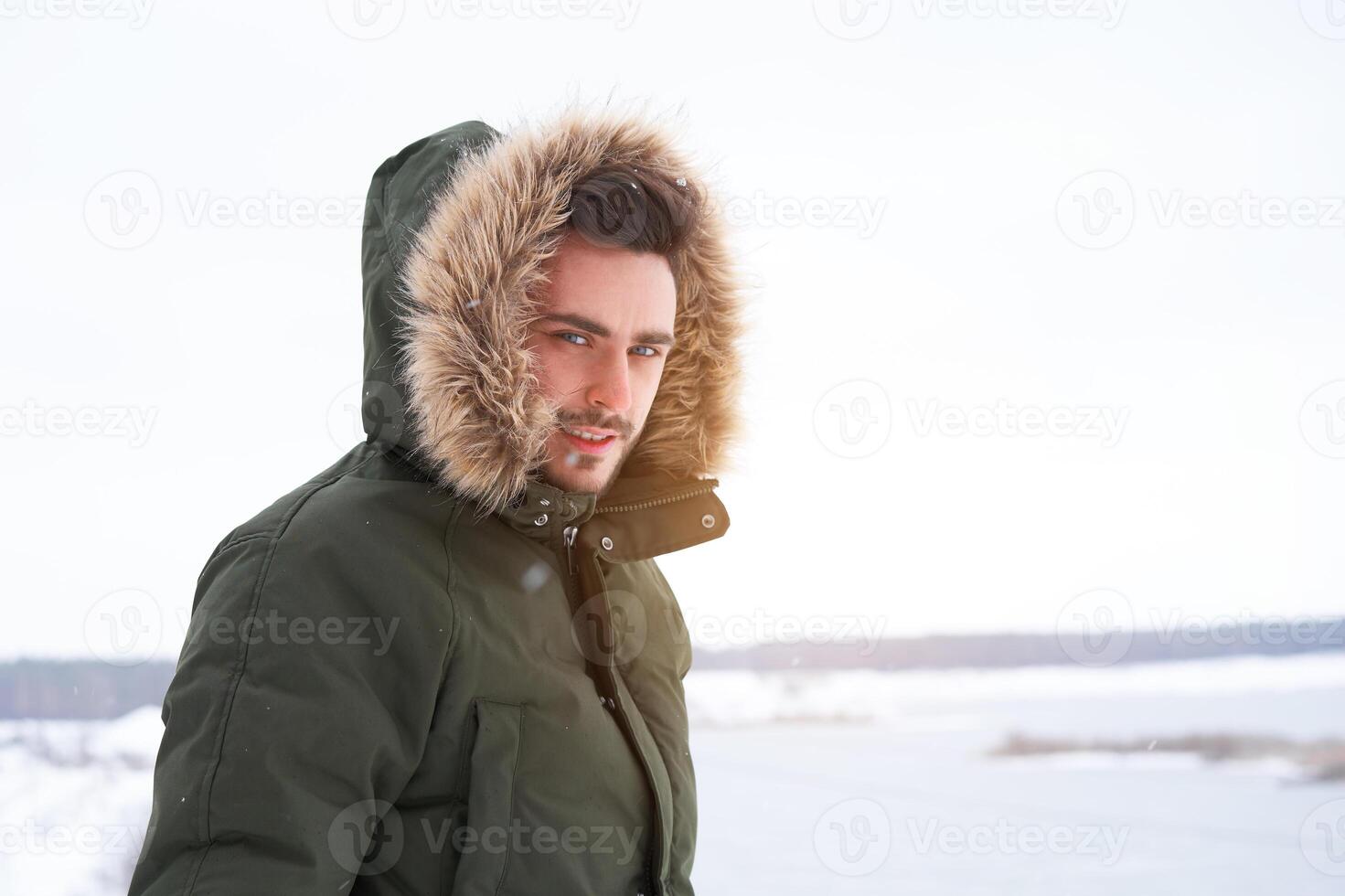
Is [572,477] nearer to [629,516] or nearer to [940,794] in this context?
[629,516]

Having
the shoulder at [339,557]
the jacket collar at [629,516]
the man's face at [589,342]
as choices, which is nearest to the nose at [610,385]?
the man's face at [589,342]

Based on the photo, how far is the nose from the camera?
49.8 inches

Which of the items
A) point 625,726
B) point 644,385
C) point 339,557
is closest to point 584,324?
point 644,385

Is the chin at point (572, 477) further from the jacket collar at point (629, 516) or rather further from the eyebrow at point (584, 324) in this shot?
the eyebrow at point (584, 324)

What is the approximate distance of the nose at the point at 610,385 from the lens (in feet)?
4.15

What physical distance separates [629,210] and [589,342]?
0.60 ft

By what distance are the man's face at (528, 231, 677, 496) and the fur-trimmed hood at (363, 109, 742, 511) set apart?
0.03 metres

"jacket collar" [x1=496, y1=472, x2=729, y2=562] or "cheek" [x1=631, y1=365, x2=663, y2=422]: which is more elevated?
"cheek" [x1=631, y1=365, x2=663, y2=422]

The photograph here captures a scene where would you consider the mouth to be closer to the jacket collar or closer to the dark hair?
the jacket collar

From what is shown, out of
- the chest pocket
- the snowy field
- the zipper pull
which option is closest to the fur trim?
the zipper pull

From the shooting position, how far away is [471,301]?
1202 millimetres

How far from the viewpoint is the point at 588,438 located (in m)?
1.29

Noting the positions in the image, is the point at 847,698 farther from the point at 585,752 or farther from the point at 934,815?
the point at 585,752

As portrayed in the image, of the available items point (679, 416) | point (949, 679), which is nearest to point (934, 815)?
point (949, 679)
